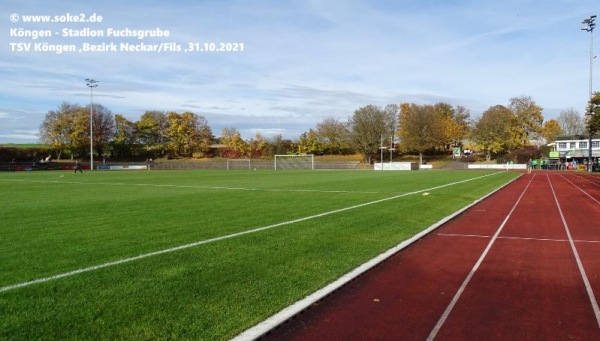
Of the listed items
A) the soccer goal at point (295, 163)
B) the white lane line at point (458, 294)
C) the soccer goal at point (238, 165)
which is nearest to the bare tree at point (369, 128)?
the soccer goal at point (295, 163)

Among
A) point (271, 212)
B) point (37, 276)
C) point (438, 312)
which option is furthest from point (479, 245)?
point (37, 276)

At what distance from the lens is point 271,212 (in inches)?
561

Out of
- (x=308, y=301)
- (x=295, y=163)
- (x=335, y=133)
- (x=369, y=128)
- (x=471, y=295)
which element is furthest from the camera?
(x=335, y=133)

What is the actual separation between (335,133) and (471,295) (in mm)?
103787

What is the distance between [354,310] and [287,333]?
3.71 feet

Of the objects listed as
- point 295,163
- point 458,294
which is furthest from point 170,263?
point 295,163

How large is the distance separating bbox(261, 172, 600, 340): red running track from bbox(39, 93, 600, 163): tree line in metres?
83.0

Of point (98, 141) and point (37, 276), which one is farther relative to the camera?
point (98, 141)

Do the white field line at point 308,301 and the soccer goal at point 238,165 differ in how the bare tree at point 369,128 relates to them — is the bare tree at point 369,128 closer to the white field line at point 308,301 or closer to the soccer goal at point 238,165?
the soccer goal at point 238,165

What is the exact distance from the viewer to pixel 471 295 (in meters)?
6.45

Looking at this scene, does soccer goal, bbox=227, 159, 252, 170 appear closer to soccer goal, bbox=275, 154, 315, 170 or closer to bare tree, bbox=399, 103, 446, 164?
soccer goal, bbox=275, 154, 315, 170

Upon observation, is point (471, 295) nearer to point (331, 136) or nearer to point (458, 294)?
point (458, 294)

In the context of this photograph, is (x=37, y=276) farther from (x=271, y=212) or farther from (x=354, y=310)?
(x=271, y=212)

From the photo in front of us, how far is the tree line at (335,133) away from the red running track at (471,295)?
83029 millimetres
